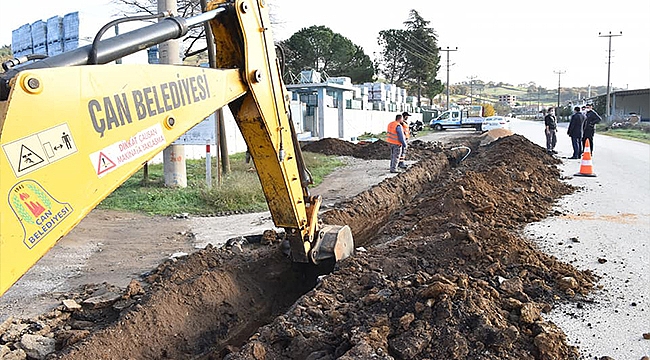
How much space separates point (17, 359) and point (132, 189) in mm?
8195

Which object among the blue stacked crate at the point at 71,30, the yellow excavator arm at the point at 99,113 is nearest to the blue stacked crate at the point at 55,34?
the blue stacked crate at the point at 71,30

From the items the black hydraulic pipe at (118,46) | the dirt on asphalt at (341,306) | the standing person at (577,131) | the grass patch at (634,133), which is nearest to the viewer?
the black hydraulic pipe at (118,46)

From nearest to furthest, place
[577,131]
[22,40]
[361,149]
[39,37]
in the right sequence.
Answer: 1. [577,131]
2. [39,37]
3. [22,40]
4. [361,149]

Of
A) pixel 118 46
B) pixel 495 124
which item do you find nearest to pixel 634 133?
pixel 495 124

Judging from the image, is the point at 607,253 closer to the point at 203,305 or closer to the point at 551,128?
the point at 203,305

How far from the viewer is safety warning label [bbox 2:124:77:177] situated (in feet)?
7.30

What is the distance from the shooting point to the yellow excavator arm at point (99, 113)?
226 cm

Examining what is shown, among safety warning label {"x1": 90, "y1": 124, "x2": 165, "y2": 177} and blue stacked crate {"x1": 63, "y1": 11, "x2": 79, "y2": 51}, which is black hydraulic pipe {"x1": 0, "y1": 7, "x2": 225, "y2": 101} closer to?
safety warning label {"x1": 90, "y1": 124, "x2": 165, "y2": 177}

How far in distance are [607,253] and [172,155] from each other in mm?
9243

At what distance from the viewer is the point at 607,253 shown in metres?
6.42

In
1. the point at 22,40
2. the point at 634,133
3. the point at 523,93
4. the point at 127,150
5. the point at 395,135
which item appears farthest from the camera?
the point at 523,93

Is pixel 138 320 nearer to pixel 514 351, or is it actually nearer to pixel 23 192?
pixel 23 192

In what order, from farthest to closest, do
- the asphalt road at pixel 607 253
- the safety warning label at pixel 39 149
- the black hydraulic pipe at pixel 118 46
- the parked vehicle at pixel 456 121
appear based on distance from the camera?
the parked vehicle at pixel 456 121, the asphalt road at pixel 607 253, the black hydraulic pipe at pixel 118 46, the safety warning label at pixel 39 149

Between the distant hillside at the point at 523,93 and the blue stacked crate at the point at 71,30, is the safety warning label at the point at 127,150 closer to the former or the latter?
the blue stacked crate at the point at 71,30
